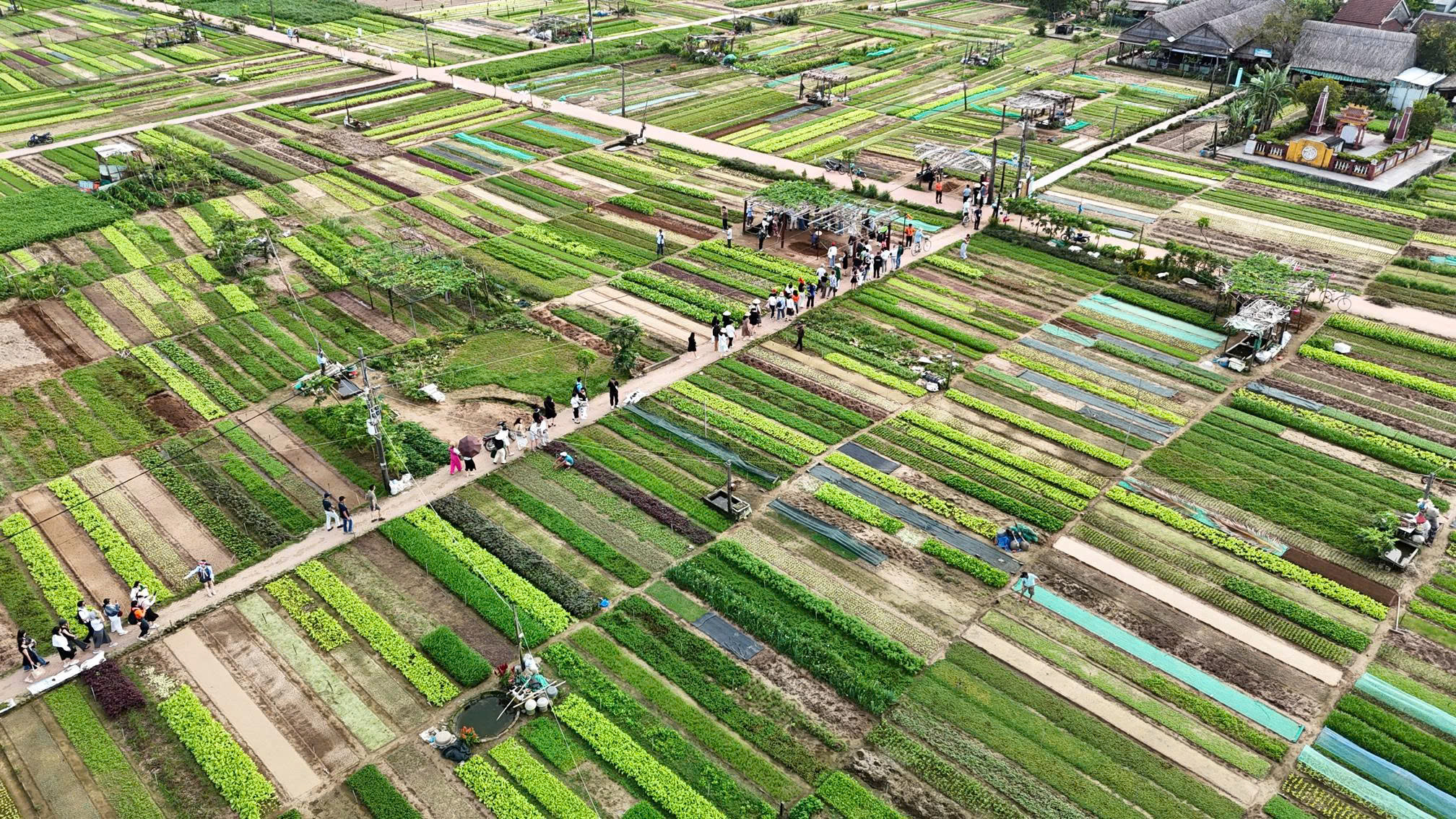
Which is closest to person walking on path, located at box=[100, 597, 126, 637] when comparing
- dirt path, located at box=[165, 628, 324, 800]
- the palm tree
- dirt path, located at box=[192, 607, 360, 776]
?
dirt path, located at box=[165, 628, 324, 800]

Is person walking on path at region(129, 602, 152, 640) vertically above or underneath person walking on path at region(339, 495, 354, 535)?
underneath

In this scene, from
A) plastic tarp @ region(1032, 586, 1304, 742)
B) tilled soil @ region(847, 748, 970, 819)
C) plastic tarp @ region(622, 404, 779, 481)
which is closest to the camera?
tilled soil @ region(847, 748, 970, 819)

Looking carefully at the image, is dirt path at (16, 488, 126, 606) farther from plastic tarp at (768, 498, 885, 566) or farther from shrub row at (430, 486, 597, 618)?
plastic tarp at (768, 498, 885, 566)

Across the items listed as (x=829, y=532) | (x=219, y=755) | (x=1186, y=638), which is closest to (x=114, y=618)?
(x=219, y=755)

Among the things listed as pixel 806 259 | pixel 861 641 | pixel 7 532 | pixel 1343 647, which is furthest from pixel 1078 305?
pixel 7 532

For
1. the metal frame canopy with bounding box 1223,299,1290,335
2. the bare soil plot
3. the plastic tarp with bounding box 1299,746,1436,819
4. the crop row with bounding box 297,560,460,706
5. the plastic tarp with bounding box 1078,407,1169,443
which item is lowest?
the bare soil plot

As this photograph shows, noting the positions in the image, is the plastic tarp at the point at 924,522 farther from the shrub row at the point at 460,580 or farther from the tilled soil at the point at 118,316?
the tilled soil at the point at 118,316

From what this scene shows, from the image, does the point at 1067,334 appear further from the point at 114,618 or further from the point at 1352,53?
the point at 1352,53
